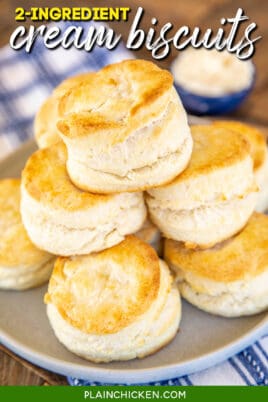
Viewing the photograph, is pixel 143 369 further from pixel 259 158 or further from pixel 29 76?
pixel 29 76

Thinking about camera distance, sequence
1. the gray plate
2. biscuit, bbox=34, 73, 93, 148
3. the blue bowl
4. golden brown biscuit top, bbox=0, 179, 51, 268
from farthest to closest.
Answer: the blue bowl → biscuit, bbox=34, 73, 93, 148 → golden brown biscuit top, bbox=0, 179, 51, 268 → the gray plate

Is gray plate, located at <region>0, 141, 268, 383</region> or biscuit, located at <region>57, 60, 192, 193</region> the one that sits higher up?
biscuit, located at <region>57, 60, 192, 193</region>

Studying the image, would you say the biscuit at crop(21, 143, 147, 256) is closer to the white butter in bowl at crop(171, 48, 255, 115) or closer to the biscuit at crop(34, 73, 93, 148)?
the biscuit at crop(34, 73, 93, 148)

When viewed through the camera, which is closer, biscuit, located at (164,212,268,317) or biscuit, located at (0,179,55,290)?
biscuit, located at (164,212,268,317)

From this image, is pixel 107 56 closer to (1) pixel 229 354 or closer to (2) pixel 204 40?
(2) pixel 204 40

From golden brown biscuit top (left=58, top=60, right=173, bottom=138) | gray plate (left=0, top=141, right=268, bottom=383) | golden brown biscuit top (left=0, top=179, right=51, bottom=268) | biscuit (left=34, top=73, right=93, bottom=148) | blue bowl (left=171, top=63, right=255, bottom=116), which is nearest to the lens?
golden brown biscuit top (left=58, top=60, right=173, bottom=138)

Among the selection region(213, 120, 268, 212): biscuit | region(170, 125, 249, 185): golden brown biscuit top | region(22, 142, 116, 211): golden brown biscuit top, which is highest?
region(170, 125, 249, 185): golden brown biscuit top

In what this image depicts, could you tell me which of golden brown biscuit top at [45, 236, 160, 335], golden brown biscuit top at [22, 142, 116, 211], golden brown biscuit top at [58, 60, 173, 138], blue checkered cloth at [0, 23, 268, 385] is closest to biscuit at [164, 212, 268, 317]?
golden brown biscuit top at [45, 236, 160, 335]

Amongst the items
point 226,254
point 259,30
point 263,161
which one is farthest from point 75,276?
point 259,30
